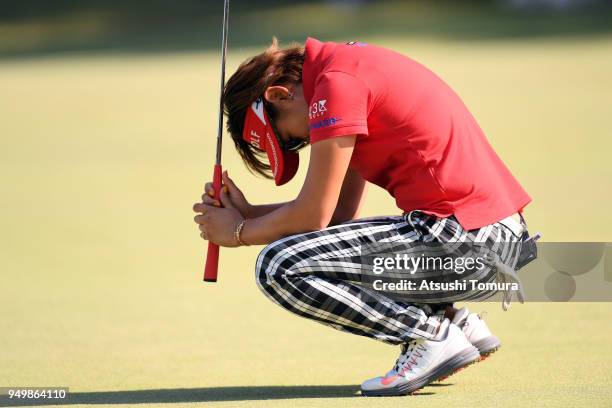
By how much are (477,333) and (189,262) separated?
8.39 feet

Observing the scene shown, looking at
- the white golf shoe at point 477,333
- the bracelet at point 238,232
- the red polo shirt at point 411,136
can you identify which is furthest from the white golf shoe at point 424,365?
the bracelet at point 238,232

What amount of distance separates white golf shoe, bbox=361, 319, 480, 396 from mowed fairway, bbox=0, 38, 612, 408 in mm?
64

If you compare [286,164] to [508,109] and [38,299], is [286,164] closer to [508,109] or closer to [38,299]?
[38,299]

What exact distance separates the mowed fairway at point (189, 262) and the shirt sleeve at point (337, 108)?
2.39 feet

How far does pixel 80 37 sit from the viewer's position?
770 inches

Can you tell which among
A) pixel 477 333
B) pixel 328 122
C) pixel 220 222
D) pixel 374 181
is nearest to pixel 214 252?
pixel 220 222

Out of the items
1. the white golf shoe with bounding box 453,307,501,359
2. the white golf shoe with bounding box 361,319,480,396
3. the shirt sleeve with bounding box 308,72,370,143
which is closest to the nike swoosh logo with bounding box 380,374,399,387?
the white golf shoe with bounding box 361,319,480,396

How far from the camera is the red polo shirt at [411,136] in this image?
287cm

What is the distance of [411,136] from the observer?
2.90 m

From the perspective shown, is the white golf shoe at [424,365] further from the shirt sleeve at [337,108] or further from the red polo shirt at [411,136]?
the shirt sleeve at [337,108]

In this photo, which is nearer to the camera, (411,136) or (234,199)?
(411,136)

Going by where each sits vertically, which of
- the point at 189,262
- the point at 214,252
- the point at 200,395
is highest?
the point at 214,252

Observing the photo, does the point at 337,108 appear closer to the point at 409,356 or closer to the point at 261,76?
Result: the point at 261,76

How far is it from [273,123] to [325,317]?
22.1 inches
